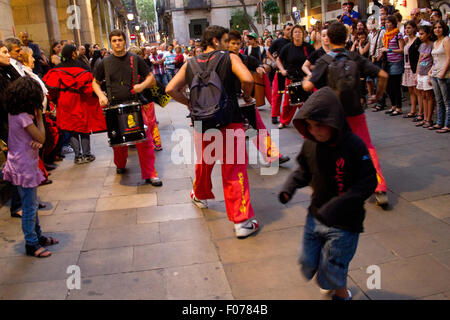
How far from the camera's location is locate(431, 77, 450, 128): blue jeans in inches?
305

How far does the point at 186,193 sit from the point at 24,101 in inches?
94.0

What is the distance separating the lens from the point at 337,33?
469 cm

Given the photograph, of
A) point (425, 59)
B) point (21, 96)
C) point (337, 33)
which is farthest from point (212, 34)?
point (425, 59)

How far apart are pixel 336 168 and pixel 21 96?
9.28ft

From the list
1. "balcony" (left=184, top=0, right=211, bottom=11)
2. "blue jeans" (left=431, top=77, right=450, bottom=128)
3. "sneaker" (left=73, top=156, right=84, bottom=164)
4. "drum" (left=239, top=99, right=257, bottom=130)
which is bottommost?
"sneaker" (left=73, top=156, right=84, bottom=164)

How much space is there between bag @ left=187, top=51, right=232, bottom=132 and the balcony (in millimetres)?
57212

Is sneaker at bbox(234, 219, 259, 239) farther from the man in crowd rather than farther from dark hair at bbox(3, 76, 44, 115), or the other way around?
the man in crowd

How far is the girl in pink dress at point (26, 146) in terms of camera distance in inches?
159

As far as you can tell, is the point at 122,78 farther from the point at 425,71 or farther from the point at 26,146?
the point at 425,71

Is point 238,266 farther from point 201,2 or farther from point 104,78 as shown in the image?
point 201,2

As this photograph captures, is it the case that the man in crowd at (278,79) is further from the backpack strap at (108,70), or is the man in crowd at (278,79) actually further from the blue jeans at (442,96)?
the backpack strap at (108,70)

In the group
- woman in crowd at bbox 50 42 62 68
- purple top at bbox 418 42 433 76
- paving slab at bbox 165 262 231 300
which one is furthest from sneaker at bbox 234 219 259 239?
woman in crowd at bbox 50 42 62 68

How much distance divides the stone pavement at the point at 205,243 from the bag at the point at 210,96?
112cm
